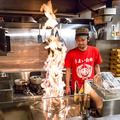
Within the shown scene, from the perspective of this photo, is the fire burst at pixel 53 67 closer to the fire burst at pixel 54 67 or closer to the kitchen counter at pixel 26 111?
the fire burst at pixel 54 67

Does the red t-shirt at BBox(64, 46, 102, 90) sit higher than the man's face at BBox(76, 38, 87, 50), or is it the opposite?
the man's face at BBox(76, 38, 87, 50)

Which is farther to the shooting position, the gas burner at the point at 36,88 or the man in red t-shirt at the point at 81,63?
the gas burner at the point at 36,88

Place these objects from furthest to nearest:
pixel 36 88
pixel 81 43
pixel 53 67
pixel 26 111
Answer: pixel 53 67 → pixel 36 88 → pixel 81 43 → pixel 26 111

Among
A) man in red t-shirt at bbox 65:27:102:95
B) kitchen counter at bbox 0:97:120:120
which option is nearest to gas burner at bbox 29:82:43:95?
man in red t-shirt at bbox 65:27:102:95

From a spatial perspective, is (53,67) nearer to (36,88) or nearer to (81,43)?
(36,88)

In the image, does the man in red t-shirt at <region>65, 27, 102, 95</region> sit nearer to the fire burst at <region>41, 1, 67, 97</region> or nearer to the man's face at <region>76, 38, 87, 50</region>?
the man's face at <region>76, 38, 87, 50</region>

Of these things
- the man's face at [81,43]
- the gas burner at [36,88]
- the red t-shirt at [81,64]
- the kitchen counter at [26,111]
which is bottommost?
the gas burner at [36,88]

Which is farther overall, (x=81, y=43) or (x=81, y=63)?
(x=81, y=63)

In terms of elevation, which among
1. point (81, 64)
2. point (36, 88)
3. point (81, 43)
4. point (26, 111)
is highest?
point (81, 43)

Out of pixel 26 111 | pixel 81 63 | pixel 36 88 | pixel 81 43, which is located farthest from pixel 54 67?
pixel 26 111

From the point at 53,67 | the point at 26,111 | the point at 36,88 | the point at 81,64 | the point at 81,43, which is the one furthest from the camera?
the point at 53,67

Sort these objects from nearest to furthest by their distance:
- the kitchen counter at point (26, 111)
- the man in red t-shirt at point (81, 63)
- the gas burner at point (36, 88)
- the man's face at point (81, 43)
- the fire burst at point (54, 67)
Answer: the kitchen counter at point (26, 111)
the man's face at point (81, 43)
the man in red t-shirt at point (81, 63)
the gas burner at point (36, 88)
the fire burst at point (54, 67)

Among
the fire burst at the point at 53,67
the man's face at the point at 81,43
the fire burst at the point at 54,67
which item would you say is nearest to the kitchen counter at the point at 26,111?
the man's face at the point at 81,43

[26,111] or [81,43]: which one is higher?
[81,43]
